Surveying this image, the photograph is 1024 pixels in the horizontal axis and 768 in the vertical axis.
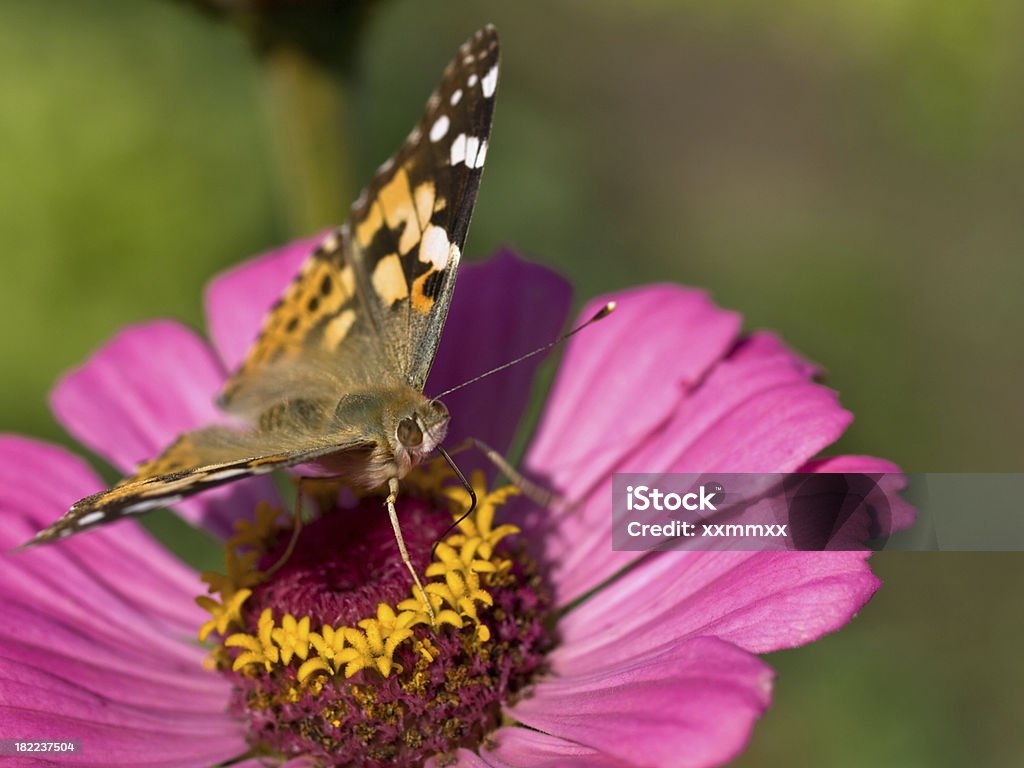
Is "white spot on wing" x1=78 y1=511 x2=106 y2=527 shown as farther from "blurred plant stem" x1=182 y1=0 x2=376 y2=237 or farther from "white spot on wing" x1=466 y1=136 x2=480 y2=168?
"blurred plant stem" x1=182 y1=0 x2=376 y2=237

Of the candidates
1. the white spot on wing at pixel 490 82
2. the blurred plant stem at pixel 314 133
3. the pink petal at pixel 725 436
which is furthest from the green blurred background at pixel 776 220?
the pink petal at pixel 725 436

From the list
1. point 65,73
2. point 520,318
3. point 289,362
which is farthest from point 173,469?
point 65,73

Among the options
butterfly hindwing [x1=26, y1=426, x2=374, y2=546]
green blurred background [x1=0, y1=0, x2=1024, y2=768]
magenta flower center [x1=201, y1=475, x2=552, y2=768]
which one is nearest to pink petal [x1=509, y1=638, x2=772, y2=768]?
magenta flower center [x1=201, y1=475, x2=552, y2=768]

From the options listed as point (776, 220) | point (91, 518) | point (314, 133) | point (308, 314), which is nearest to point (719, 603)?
point (91, 518)

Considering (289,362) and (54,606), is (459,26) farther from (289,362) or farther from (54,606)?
(54,606)

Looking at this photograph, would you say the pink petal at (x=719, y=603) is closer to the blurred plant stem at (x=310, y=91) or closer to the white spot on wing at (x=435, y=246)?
the white spot on wing at (x=435, y=246)
